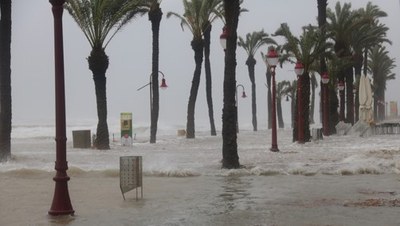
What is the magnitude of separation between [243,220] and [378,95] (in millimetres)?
76827

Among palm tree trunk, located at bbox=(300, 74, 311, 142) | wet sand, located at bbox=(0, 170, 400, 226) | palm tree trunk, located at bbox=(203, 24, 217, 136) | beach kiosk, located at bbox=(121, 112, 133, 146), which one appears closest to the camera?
wet sand, located at bbox=(0, 170, 400, 226)

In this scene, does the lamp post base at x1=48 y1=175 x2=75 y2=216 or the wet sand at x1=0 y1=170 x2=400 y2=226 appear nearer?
the wet sand at x1=0 y1=170 x2=400 y2=226

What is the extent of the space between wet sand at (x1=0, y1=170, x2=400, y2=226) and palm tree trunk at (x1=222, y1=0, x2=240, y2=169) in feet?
5.16

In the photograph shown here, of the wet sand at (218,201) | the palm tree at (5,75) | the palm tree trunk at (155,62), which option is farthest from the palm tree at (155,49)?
the wet sand at (218,201)

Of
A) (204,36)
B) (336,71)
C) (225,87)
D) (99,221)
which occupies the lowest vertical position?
(99,221)

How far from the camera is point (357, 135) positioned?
30750mm

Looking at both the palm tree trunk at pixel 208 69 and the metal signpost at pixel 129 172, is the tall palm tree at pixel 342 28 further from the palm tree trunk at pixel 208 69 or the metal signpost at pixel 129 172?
the metal signpost at pixel 129 172

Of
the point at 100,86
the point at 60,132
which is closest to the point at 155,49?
the point at 100,86

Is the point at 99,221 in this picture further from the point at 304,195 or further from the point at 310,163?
the point at 310,163

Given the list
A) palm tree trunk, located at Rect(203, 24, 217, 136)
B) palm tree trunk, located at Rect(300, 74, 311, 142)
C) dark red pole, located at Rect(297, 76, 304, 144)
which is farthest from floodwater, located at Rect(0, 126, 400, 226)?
palm tree trunk, located at Rect(203, 24, 217, 136)

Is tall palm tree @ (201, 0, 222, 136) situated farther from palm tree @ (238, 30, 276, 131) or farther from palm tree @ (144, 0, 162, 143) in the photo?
palm tree @ (238, 30, 276, 131)

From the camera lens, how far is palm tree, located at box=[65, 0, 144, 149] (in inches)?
1016

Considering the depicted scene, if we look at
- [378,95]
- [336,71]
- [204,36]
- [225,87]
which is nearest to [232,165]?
[225,87]

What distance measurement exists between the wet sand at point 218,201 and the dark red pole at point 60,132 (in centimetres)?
23
